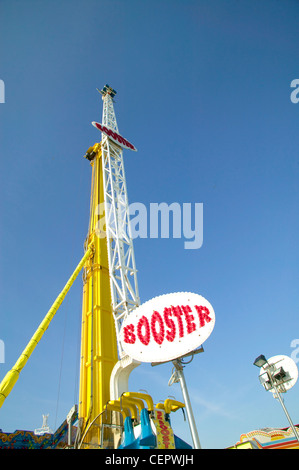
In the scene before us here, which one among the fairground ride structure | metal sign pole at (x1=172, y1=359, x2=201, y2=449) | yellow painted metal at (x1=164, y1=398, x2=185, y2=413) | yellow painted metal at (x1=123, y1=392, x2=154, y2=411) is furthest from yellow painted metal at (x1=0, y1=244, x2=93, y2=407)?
metal sign pole at (x1=172, y1=359, x2=201, y2=449)

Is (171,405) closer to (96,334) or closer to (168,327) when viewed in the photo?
(96,334)

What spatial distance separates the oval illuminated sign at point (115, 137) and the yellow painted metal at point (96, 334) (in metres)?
7.94

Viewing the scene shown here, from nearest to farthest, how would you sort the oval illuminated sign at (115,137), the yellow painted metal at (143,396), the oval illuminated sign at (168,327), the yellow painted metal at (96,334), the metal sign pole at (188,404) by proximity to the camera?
the metal sign pole at (188,404)
the oval illuminated sign at (168,327)
the yellow painted metal at (143,396)
the yellow painted metal at (96,334)
the oval illuminated sign at (115,137)

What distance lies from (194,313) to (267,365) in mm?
8250

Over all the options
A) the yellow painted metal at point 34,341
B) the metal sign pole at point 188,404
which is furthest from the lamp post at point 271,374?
the yellow painted metal at point 34,341

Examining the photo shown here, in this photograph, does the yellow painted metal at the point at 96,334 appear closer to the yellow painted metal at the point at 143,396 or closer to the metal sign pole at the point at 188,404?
the yellow painted metal at the point at 143,396

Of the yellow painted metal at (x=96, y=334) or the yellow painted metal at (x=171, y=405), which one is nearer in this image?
the yellow painted metal at (x=171, y=405)

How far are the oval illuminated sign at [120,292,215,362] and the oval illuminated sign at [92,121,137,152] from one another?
945 inches

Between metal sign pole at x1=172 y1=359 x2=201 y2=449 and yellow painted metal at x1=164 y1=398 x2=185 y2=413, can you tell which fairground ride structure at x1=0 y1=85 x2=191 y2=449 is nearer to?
yellow painted metal at x1=164 y1=398 x2=185 y2=413

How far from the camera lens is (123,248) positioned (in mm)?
24906

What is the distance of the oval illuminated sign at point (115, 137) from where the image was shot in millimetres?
30142

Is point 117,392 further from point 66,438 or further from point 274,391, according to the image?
point 274,391

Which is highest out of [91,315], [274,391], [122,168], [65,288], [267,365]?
[122,168]

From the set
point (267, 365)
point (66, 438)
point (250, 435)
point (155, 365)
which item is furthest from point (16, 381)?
point (250, 435)
